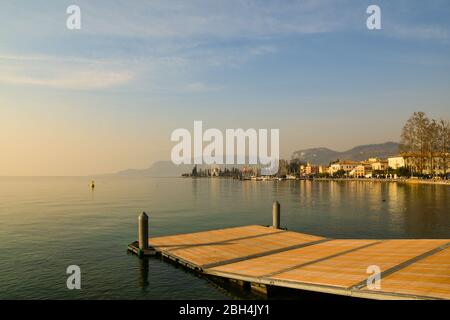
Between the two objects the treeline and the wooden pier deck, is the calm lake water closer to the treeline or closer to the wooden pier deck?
→ the wooden pier deck

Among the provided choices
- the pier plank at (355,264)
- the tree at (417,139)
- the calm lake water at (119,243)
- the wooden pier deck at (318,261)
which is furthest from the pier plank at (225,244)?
the tree at (417,139)

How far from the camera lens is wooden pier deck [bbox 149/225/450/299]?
17234mm

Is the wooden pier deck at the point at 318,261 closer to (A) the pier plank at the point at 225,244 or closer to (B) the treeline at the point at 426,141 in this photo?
(A) the pier plank at the point at 225,244

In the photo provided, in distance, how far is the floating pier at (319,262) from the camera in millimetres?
17219

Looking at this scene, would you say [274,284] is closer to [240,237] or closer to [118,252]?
[240,237]

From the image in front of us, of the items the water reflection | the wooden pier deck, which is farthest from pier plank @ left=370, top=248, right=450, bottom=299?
the water reflection

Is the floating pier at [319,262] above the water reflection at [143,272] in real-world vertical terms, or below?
above

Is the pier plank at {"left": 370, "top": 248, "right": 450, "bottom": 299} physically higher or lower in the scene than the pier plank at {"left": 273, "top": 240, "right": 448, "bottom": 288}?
higher

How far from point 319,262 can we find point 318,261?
30cm

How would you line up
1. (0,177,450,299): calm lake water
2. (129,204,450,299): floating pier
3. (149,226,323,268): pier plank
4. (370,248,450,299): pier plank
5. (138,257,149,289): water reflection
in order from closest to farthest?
(370,248,450,299): pier plank, (129,204,450,299): floating pier, (0,177,450,299): calm lake water, (138,257,149,289): water reflection, (149,226,323,268): pier plank

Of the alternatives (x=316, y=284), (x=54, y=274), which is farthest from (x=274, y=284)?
(x=54, y=274)

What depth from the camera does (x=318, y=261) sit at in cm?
Result: 2338
